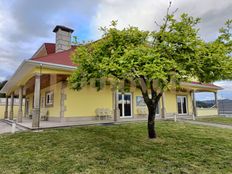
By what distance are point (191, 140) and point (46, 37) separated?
16741mm

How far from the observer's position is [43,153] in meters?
4.92

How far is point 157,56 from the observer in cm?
455

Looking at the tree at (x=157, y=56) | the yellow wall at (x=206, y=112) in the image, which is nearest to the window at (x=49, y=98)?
the tree at (x=157, y=56)

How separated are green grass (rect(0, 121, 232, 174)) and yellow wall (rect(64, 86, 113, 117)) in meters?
4.34

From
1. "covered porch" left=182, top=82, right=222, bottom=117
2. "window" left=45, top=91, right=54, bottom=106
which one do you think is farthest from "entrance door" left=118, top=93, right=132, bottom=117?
"covered porch" left=182, top=82, right=222, bottom=117

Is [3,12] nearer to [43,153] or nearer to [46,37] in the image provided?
[46,37]

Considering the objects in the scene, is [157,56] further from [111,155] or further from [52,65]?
[52,65]

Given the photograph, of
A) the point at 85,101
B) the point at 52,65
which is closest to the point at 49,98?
the point at 85,101

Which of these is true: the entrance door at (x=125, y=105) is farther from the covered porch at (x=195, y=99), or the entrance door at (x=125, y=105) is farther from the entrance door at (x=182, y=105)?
the covered porch at (x=195, y=99)

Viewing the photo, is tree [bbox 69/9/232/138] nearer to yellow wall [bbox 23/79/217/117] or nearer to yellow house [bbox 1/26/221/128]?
yellow house [bbox 1/26/221/128]

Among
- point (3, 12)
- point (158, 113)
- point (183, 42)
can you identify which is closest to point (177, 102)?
point (158, 113)

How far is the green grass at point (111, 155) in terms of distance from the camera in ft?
13.0

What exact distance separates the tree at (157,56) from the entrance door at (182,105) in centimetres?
1141

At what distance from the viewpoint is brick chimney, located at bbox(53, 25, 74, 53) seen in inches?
545
